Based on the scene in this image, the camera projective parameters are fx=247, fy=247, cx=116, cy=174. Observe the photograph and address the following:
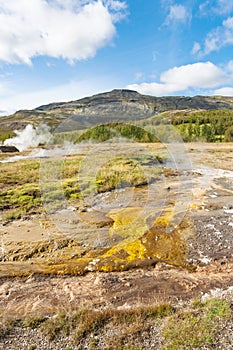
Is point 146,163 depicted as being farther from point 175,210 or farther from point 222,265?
point 222,265

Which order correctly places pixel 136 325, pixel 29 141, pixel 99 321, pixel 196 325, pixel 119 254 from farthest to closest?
pixel 29 141
pixel 119 254
pixel 99 321
pixel 136 325
pixel 196 325

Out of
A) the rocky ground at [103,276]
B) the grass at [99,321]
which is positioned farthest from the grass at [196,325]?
the grass at [99,321]

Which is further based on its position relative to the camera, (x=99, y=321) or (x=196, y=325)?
(x=99, y=321)

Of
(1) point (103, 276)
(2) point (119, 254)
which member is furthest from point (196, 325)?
(2) point (119, 254)

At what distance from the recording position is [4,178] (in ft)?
74.3

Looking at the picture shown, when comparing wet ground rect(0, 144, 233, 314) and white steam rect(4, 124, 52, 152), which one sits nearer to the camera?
wet ground rect(0, 144, 233, 314)

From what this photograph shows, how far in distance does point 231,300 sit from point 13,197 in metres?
14.9

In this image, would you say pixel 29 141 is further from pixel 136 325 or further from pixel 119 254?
pixel 136 325

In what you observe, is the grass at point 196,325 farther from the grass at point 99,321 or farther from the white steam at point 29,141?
the white steam at point 29,141

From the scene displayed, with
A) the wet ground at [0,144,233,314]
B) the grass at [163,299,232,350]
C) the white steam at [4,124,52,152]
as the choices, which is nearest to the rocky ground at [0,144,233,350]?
the wet ground at [0,144,233,314]

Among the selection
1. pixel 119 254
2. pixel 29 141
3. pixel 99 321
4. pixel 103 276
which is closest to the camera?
pixel 99 321

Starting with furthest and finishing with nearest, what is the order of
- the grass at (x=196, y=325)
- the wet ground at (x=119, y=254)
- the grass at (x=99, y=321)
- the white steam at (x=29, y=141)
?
the white steam at (x=29, y=141), the wet ground at (x=119, y=254), the grass at (x=99, y=321), the grass at (x=196, y=325)

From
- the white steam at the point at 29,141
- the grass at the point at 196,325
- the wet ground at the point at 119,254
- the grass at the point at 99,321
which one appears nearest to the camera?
the grass at the point at 196,325

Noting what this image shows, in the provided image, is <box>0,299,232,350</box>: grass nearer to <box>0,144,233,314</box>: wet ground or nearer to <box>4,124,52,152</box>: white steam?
<box>0,144,233,314</box>: wet ground
